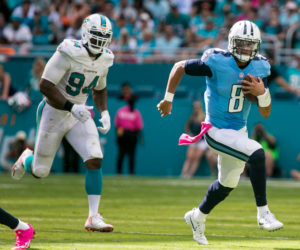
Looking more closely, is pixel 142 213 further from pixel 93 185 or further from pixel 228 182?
pixel 228 182

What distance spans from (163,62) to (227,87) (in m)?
10.2

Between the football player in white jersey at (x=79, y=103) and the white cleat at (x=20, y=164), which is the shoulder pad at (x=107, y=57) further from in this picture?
the white cleat at (x=20, y=164)

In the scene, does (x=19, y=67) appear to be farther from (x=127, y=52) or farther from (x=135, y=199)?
(x=135, y=199)

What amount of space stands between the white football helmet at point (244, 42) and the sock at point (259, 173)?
0.89 metres

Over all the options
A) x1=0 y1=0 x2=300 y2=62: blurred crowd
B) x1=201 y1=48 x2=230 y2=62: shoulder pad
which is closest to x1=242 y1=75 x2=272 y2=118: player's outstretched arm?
x1=201 y1=48 x2=230 y2=62: shoulder pad

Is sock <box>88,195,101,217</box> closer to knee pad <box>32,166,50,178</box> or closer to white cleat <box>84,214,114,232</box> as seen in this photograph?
white cleat <box>84,214,114,232</box>

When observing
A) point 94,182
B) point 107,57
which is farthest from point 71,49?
point 94,182

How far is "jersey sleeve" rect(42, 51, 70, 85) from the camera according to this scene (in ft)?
26.0

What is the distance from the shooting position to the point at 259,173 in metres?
6.55

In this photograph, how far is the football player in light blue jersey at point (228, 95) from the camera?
22.6 feet

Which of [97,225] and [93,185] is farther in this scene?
[93,185]

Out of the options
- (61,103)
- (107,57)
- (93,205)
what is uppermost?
(107,57)

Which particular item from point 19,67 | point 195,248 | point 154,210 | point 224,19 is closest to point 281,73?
point 224,19

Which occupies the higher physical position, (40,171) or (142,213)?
(40,171)
